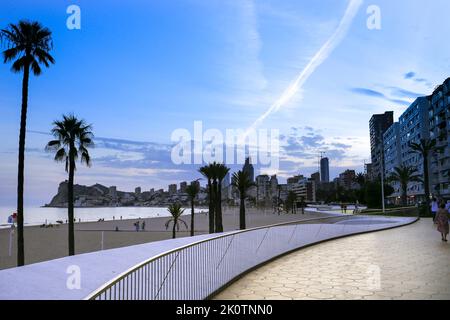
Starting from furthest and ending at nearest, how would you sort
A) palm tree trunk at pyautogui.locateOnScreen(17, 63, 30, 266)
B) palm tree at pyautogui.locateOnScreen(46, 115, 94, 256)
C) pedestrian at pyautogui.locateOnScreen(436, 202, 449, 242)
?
1. palm tree at pyautogui.locateOnScreen(46, 115, 94, 256)
2. palm tree trunk at pyautogui.locateOnScreen(17, 63, 30, 266)
3. pedestrian at pyautogui.locateOnScreen(436, 202, 449, 242)

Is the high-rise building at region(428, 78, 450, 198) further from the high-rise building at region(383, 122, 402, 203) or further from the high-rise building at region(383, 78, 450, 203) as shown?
the high-rise building at region(383, 122, 402, 203)

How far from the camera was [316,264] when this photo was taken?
10.3 metres

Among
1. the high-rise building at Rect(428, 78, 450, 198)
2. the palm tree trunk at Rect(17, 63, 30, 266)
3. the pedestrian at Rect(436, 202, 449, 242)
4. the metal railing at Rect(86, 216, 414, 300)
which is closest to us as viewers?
the metal railing at Rect(86, 216, 414, 300)

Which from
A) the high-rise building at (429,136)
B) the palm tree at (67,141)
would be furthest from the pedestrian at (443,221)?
the high-rise building at (429,136)

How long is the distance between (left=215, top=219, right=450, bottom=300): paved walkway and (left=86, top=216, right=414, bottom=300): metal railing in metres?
0.37

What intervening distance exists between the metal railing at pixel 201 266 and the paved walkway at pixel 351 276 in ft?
1.23

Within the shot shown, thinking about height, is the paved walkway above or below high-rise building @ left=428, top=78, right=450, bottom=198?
below

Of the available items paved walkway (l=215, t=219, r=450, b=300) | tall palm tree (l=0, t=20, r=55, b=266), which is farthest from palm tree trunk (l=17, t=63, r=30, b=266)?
paved walkway (l=215, t=219, r=450, b=300)

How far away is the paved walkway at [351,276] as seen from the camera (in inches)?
277

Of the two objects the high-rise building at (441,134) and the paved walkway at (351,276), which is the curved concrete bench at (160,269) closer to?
the paved walkway at (351,276)

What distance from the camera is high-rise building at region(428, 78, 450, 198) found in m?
72.1

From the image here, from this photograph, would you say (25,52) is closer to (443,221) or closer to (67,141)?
(67,141)
